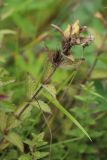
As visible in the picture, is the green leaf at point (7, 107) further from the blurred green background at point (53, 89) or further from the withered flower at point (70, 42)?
the withered flower at point (70, 42)

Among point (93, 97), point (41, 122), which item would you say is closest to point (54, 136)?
point (41, 122)

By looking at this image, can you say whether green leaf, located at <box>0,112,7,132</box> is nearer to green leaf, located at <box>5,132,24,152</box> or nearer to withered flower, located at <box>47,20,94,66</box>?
green leaf, located at <box>5,132,24,152</box>

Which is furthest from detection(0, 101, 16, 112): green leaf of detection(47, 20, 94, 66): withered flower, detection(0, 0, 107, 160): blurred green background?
detection(47, 20, 94, 66): withered flower

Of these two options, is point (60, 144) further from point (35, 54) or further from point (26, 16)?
point (26, 16)

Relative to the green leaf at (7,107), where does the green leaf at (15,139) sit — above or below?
below

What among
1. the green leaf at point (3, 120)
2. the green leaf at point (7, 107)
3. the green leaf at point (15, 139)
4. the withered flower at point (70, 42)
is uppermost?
the withered flower at point (70, 42)

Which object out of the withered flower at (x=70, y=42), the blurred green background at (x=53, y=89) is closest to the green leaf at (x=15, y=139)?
the blurred green background at (x=53, y=89)

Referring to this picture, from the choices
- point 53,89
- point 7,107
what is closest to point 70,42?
point 53,89

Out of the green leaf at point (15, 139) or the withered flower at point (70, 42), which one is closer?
the withered flower at point (70, 42)

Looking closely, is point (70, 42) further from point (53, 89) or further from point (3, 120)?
point (3, 120)
